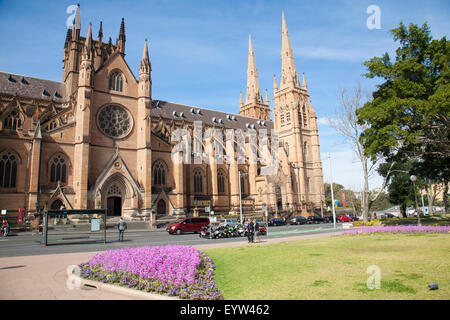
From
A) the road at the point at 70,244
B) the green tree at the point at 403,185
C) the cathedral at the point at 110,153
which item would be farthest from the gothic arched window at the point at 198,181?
the green tree at the point at 403,185

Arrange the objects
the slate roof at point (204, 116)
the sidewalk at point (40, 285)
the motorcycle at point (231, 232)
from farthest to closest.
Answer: the slate roof at point (204, 116) < the motorcycle at point (231, 232) < the sidewalk at point (40, 285)

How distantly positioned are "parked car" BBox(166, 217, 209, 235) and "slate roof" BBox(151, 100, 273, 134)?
28531mm

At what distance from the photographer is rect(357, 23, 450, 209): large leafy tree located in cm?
1995

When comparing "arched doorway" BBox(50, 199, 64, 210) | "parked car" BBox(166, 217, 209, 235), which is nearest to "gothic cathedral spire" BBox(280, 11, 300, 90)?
"parked car" BBox(166, 217, 209, 235)

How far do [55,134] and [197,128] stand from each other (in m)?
25.8

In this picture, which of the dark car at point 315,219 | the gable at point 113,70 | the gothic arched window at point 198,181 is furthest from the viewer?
the gothic arched window at point 198,181

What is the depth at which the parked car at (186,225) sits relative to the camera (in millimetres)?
28803

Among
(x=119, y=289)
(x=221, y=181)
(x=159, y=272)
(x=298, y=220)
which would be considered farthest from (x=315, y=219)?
(x=119, y=289)

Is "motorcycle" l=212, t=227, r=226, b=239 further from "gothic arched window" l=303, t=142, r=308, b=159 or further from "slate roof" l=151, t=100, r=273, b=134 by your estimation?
"gothic arched window" l=303, t=142, r=308, b=159

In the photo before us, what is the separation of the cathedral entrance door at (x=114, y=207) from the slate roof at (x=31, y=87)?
59.7 feet

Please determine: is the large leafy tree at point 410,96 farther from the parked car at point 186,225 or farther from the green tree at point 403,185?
the green tree at point 403,185

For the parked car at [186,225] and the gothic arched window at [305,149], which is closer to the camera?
the parked car at [186,225]
